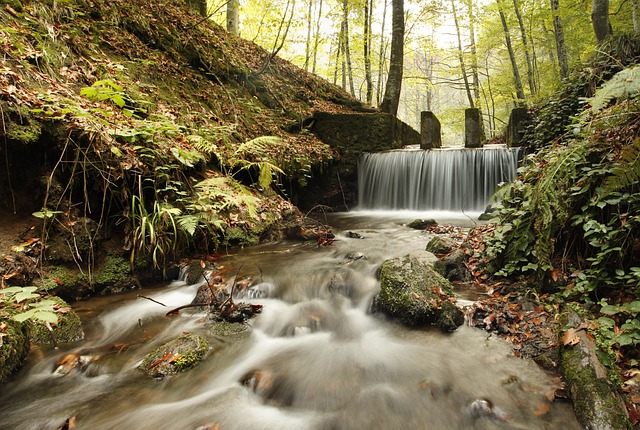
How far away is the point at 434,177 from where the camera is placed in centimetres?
974

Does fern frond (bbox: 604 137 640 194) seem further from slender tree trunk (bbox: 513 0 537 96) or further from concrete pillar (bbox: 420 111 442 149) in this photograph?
slender tree trunk (bbox: 513 0 537 96)

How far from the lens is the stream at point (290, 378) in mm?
2170

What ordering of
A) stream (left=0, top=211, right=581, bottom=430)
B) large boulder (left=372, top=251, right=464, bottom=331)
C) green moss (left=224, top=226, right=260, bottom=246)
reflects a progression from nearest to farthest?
stream (left=0, top=211, right=581, bottom=430), large boulder (left=372, top=251, right=464, bottom=331), green moss (left=224, top=226, right=260, bottom=246)

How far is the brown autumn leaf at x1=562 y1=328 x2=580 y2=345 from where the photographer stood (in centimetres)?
222

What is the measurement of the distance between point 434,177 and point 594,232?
288 inches

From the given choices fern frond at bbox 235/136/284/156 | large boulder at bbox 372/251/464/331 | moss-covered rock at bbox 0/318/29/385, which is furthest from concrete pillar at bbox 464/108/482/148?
moss-covered rock at bbox 0/318/29/385

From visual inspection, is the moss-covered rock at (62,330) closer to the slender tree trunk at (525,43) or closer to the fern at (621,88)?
the fern at (621,88)

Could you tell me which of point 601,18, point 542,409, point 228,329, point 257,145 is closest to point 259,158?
point 257,145

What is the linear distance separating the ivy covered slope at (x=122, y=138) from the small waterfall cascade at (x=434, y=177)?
3486mm

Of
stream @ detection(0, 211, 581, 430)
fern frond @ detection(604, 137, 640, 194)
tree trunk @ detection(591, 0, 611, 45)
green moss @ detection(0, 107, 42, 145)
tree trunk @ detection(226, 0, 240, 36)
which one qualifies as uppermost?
tree trunk @ detection(226, 0, 240, 36)

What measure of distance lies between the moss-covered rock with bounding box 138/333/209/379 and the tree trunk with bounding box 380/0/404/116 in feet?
34.3

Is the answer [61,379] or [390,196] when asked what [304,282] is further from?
[390,196]

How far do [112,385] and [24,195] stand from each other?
2.54 m

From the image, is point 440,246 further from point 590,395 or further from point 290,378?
point 290,378
